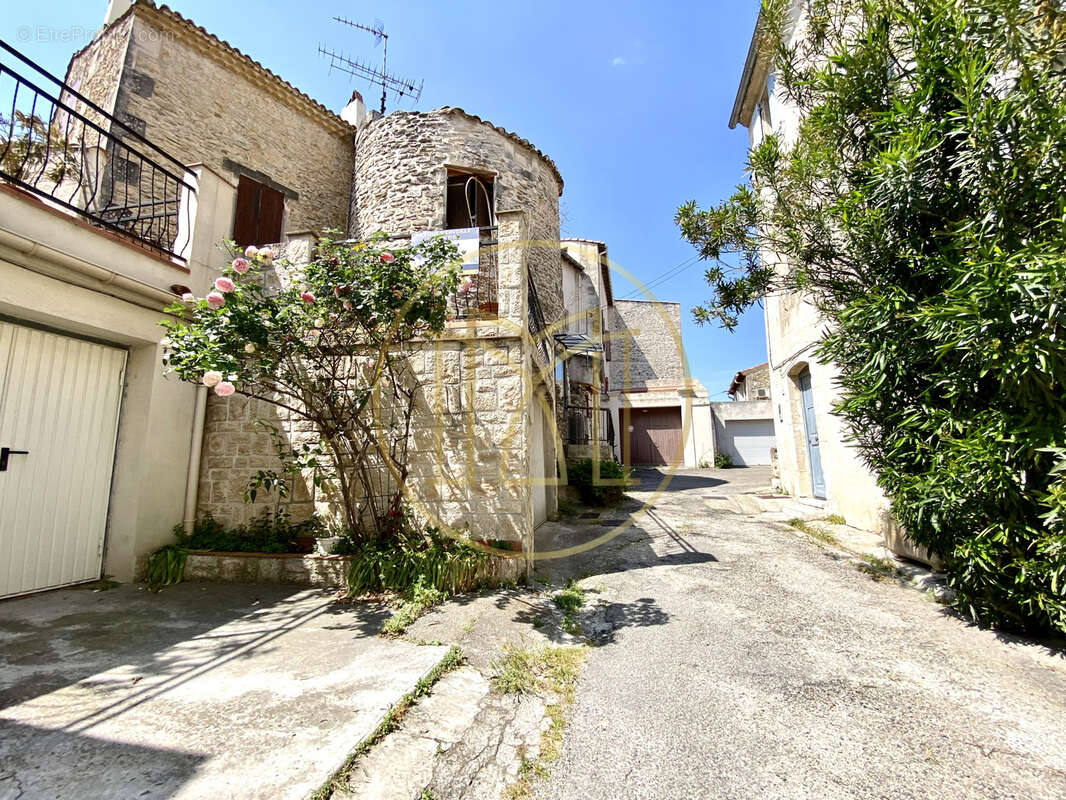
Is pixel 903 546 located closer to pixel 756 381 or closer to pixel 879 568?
pixel 879 568

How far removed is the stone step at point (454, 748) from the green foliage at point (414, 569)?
4.71 ft

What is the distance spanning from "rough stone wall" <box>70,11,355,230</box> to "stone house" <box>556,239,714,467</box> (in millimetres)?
6273

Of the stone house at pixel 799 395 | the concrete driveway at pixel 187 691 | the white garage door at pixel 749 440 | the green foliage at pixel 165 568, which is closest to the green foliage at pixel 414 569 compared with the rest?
the concrete driveway at pixel 187 691

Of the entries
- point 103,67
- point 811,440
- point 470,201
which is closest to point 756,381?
point 811,440

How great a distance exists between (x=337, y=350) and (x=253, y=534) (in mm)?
2291

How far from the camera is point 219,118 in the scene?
8000 mm

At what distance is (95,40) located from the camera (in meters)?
7.68

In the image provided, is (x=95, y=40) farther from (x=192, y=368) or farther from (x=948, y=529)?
(x=948, y=529)

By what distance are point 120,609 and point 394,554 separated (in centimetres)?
224

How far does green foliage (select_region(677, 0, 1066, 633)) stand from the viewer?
245 cm

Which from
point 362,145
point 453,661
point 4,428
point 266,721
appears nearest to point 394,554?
point 453,661

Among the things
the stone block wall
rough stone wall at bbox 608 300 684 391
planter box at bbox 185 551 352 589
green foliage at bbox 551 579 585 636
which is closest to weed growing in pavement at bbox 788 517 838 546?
green foliage at bbox 551 579 585 636

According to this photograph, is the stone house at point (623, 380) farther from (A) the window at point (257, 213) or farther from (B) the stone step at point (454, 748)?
(B) the stone step at point (454, 748)

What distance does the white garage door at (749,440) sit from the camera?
16734mm
